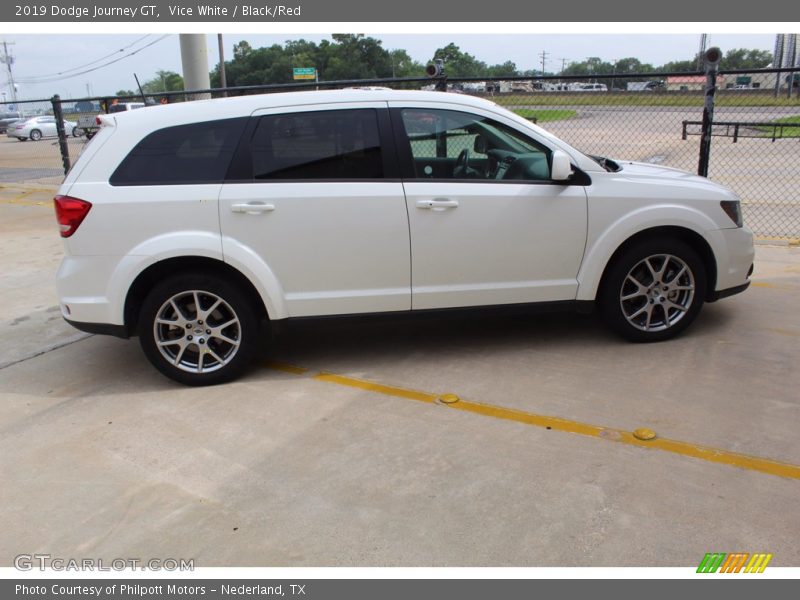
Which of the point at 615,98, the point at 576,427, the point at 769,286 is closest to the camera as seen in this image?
the point at 576,427

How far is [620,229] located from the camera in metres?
4.88

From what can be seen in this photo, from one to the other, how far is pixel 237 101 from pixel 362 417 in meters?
2.33

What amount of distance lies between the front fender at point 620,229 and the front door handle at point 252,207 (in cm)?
225

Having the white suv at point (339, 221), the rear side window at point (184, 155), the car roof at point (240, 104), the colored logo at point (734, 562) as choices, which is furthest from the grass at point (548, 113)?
the colored logo at point (734, 562)

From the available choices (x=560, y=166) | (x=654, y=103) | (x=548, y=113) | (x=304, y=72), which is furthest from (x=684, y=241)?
(x=304, y=72)

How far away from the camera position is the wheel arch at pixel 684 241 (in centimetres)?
499

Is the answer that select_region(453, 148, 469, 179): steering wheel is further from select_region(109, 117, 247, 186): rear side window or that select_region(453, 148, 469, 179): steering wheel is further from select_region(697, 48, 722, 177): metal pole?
select_region(697, 48, 722, 177): metal pole

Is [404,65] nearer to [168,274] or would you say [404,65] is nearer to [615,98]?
[615,98]

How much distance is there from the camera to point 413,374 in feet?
15.8

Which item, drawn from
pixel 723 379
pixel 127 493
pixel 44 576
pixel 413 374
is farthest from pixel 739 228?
pixel 44 576

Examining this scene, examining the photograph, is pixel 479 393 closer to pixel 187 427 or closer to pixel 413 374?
pixel 413 374

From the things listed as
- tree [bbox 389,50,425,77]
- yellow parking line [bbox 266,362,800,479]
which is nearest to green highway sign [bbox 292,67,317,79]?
tree [bbox 389,50,425,77]

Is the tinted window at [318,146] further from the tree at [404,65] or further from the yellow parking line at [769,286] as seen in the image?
the tree at [404,65]

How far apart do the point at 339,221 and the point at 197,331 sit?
123 centimetres
